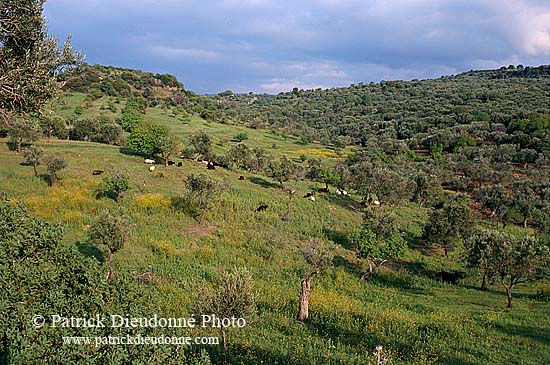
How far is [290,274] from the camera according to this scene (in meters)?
32.2

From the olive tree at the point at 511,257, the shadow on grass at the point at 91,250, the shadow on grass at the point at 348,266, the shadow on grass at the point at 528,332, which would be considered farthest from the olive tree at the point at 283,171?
the shadow on grass at the point at 528,332

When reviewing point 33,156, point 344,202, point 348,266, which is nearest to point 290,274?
point 348,266

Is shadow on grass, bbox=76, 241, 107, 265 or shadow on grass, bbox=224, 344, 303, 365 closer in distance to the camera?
shadow on grass, bbox=224, 344, 303, 365

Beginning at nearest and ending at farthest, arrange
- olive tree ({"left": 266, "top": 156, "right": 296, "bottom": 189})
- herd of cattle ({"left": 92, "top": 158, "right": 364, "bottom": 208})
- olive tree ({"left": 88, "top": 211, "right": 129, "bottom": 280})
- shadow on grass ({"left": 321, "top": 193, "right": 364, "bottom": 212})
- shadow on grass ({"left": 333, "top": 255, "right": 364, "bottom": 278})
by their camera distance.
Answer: olive tree ({"left": 88, "top": 211, "right": 129, "bottom": 280})
shadow on grass ({"left": 333, "top": 255, "right": 364, "bottom": 278})
herd of cattle ({"left": 92, "top": 158, "right": 364, "bottom": 208})
shadow on grass ({"left": 321, "top": 193, "right": 364, "bottom": 212})
olive tree ({"left": 266, "top": 156, "right": 296, "bottom": 189})

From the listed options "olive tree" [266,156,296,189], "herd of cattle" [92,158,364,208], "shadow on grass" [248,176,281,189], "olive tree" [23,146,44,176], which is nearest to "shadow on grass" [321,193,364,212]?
"herd of cattle" [92,158,364,208]

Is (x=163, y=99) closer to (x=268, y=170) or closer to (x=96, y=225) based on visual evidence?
(x=268, y=170)

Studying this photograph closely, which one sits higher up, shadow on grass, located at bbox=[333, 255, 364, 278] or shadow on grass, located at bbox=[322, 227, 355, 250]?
A: shadow on grass, located at bbox=[322, 227, 355, 250]

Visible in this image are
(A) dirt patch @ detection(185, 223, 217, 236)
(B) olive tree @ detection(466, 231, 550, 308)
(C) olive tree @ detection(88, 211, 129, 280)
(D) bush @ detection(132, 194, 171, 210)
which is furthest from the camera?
(D) bush @ detection(132, 194, 171, 210)

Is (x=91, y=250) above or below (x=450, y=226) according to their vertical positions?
below

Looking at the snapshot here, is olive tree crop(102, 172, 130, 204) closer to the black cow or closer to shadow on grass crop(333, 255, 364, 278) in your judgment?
the black cow

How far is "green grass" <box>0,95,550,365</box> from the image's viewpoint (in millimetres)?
18562

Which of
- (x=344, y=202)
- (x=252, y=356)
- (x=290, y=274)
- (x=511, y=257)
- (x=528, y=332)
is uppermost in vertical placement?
(x=344, y=202)

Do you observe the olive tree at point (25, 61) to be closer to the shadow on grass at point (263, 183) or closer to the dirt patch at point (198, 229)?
the dirt patch at point (198, 229)

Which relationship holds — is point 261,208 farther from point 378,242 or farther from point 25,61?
point 25,61
